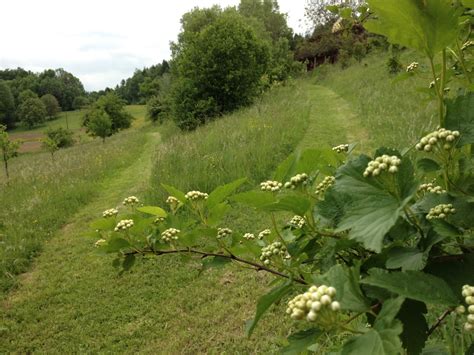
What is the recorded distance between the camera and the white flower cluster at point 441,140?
0.82 meters

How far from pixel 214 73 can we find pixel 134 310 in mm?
Answer: 13588

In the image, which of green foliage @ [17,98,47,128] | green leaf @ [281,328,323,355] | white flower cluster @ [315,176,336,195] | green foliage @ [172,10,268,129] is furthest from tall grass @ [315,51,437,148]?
green foliage @ [17,98,47,128]

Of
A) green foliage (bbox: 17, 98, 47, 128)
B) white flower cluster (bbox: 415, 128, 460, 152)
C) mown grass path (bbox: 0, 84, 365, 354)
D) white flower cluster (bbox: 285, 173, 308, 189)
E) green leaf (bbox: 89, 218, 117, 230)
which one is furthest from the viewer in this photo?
green foliage (bbox: 17, 98, 47, 128)

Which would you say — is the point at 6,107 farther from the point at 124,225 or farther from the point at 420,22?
the point at 420,22

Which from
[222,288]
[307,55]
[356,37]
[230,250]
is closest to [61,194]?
[222,288]

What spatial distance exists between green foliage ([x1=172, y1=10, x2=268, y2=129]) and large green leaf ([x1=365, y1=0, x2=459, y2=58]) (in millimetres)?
15588

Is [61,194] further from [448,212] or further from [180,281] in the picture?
[448,212]

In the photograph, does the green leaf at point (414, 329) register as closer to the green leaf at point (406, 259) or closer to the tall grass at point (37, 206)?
the green leaf at point (406, 259)

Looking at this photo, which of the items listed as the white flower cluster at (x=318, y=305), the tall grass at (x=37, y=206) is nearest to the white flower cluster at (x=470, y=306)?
the white flower cluster at (x=318, y=305)

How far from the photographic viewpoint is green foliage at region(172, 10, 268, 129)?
1653 centimetres

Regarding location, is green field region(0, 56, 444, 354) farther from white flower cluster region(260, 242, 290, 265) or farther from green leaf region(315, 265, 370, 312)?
green leaf region(315, 265, 370, 312)

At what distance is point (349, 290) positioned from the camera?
0.74 metres

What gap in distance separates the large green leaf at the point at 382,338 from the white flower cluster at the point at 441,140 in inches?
13.9

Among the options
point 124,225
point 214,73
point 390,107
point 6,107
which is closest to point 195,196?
point 124,225
